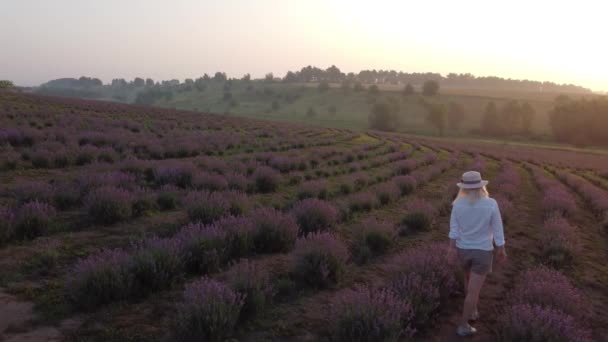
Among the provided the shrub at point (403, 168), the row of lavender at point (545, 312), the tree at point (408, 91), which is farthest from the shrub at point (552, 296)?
the tree at point (408, 91)

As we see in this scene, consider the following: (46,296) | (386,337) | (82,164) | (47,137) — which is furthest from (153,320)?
Answer: (47,137)

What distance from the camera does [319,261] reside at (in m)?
5.70

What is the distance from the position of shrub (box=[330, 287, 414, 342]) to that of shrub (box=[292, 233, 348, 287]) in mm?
1429

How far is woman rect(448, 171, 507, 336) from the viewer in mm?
4652

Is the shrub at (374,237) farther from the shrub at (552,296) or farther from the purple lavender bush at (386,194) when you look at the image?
the purple lavender bush at (386,194)

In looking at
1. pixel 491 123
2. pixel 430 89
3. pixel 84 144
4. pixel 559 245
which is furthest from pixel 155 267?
pixel 430 89

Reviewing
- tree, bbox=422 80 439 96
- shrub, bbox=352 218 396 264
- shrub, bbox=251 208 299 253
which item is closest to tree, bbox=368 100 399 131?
tree, bbox=422 80 439 96

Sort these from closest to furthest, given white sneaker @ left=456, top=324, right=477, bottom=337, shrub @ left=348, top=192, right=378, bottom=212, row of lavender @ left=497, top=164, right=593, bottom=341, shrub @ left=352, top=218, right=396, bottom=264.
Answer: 1. row of lavender @ left=497, top=164, right=593, bottom=341
2. white sneaker @ left=456, top=324, right=477, bottom=337
3. shrub @ left=352, top=218, right=396, bottom=264
4. shrub @ left=348, top=192, right=378, bottom=212

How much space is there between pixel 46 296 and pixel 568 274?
7999mm

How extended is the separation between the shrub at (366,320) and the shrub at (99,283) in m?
2.46

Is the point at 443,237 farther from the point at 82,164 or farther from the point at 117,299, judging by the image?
the point at 82,164

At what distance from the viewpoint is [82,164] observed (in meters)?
13.1

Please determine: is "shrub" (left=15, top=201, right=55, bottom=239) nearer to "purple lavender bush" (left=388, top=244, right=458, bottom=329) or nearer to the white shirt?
"purple lavender bush" (left=388, top=244, right=458, bottom=329)

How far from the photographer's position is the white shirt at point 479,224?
467cm
